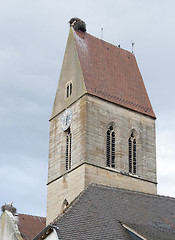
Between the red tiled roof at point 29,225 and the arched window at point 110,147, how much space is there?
6911 mm

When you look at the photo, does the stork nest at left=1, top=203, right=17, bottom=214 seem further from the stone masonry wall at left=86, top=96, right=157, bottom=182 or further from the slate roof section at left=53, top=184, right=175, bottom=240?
the slate roof section at left=53, top=184, right=175, bottom=240

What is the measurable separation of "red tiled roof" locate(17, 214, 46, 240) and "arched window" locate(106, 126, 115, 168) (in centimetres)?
691

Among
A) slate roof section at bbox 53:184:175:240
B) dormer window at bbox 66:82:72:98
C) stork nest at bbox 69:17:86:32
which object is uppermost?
stork nest at bbox 69:17:86:32

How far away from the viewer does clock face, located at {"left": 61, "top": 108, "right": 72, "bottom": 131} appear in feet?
125

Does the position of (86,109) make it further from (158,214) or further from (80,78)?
(158,214)

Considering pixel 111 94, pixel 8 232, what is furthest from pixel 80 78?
pixel 8 232

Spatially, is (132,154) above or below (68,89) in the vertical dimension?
below

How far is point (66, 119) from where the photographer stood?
126ft

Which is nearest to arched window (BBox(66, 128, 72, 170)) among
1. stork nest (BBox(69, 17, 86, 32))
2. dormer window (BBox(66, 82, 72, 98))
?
dormer window (BBox(66, 82, 72, 98))

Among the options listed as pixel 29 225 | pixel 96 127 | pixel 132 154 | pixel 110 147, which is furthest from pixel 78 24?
pixel 29 225

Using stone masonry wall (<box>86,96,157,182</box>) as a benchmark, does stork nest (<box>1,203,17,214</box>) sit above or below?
below

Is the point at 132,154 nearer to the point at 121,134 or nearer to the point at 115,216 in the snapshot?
the point at 121,134

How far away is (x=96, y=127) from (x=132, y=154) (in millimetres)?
2946

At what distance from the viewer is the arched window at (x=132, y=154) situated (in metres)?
37.2
